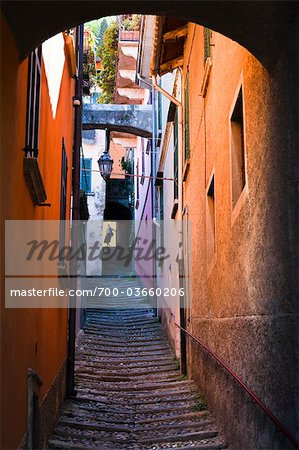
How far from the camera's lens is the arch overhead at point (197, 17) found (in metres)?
4.11

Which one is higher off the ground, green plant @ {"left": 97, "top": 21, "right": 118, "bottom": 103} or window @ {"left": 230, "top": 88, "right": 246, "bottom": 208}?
green plant @ {"left": 97, "top": 21, "right": 118, "bottom": 103}

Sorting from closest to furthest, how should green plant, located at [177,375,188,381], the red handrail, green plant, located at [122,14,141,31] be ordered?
the red handrail, green plant, located at [177,375,188,381], green plant, located at [122,14,141,31]

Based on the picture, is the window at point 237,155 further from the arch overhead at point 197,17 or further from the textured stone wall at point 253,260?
the arch overhead at point 197,17

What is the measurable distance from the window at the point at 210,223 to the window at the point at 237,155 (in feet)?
5.23

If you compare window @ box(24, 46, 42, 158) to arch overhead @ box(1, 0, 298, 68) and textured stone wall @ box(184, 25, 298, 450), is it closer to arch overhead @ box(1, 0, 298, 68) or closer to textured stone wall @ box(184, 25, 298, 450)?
arch overhead @ box(1, 0, 298, 68)

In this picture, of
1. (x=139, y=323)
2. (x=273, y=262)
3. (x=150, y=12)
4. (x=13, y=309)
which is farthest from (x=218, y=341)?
(x=139, y=323)

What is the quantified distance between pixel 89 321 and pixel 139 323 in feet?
4.46

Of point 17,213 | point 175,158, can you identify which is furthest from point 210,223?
point 175,158

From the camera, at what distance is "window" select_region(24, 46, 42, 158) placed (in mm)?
4750

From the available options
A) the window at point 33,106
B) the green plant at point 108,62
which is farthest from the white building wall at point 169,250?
the green plant at point 108,62

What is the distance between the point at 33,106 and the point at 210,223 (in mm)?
3552

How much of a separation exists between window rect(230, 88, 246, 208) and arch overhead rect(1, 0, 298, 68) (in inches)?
60.4

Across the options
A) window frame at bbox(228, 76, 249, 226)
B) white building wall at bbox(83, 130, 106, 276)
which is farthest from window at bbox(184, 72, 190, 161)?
white building wall at bbox(83, 130, 106, 276)

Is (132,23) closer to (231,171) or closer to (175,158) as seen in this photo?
(175,158)
